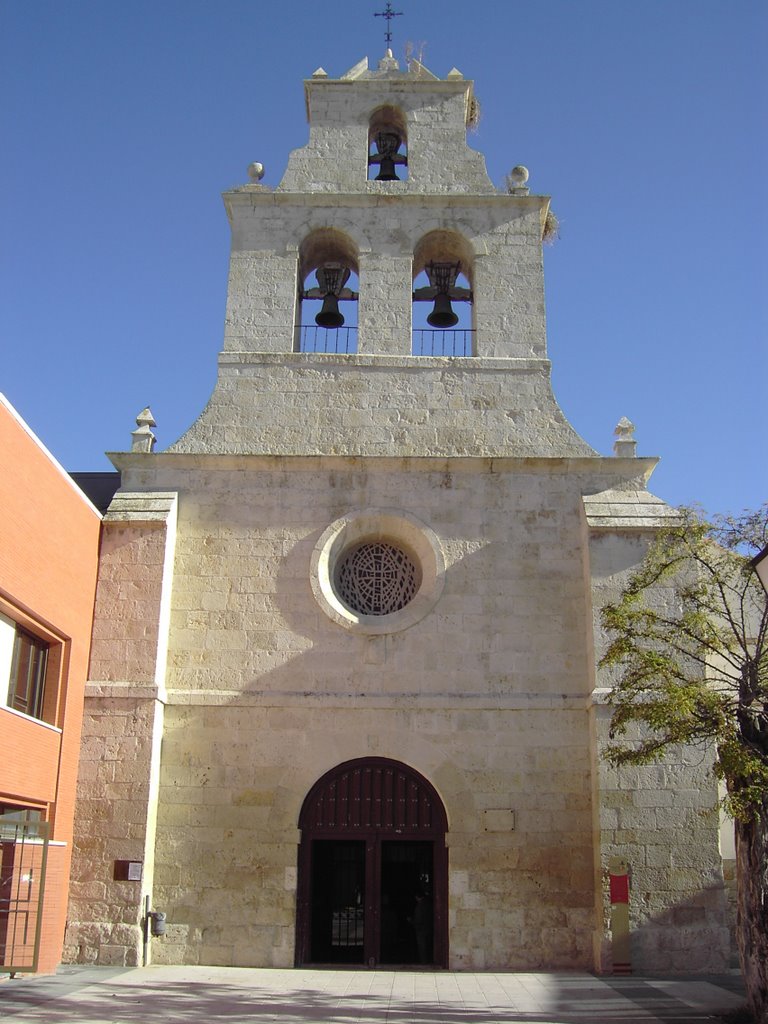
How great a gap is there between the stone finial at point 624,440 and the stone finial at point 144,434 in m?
6.83

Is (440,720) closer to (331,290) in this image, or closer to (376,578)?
(376,578)

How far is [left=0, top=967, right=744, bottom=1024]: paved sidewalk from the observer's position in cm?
1009

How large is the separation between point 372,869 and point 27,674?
5038 millimetres

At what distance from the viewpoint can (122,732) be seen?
13766 mm

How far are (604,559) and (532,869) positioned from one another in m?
4.20

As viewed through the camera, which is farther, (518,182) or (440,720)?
(518,182)

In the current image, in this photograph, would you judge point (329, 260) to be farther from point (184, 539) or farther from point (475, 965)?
point (475, 965)

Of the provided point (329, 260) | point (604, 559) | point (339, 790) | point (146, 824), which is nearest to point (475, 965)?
point (339, 790)

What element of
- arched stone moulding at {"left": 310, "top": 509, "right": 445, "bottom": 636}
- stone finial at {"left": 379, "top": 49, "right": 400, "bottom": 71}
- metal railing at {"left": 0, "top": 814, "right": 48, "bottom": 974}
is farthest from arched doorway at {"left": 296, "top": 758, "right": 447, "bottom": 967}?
stone finial at {"left": 379, "top": 49, "right": 400, "bottom": 71}

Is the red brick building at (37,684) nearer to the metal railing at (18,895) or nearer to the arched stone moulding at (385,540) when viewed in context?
the metal railing at (18,895)

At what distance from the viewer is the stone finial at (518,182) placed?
16.9 metres

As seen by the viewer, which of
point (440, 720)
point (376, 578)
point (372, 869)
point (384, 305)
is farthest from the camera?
point (384, 305)

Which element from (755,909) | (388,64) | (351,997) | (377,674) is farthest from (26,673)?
(388,64)

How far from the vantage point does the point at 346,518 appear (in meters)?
14.9
